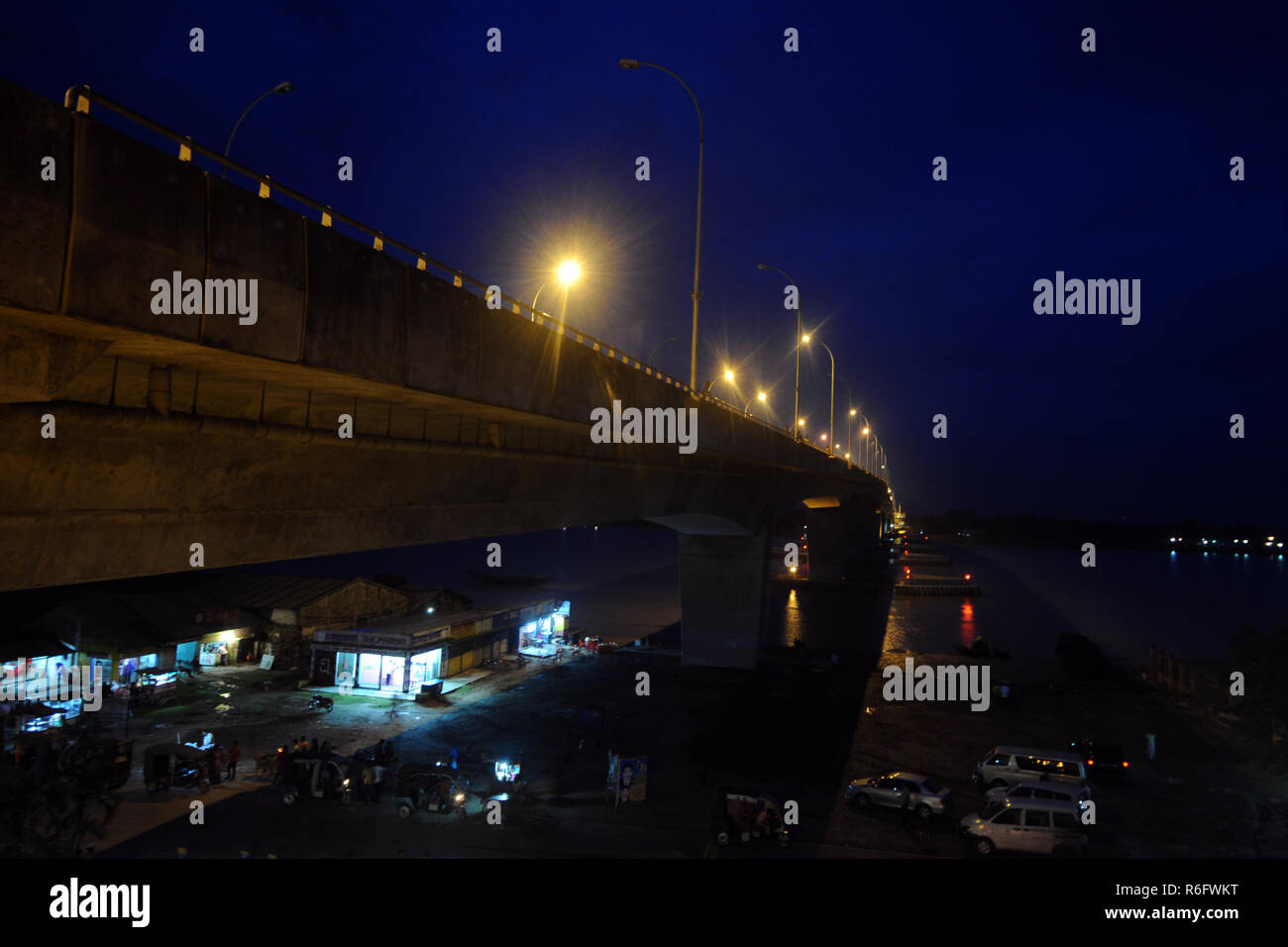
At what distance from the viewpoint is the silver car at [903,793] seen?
19438 mm

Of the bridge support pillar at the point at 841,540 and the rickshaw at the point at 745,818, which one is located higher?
the bridge support pillar at the point at 841,540

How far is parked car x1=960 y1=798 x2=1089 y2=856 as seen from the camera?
17.3 m

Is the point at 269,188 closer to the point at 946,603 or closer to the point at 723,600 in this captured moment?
the point at 723,600

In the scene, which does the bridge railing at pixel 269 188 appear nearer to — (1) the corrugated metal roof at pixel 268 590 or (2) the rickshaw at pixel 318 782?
(2) the rickshaw at pixel 318 782

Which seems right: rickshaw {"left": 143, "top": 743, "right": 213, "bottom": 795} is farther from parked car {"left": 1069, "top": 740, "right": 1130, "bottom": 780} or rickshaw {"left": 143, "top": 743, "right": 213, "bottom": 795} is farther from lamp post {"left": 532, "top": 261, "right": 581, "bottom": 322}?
parked car {"left": 1069, "top": 740, "right": 1130, "bottom": 780}

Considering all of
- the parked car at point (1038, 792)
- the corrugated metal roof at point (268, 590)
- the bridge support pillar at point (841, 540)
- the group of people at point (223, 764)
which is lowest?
the group of people at point (223, 764)

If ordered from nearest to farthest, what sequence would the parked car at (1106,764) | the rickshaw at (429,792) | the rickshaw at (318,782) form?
the rickshaw at (429,792)
the rickshaw at (318,782)
the parked car at (1106,764)

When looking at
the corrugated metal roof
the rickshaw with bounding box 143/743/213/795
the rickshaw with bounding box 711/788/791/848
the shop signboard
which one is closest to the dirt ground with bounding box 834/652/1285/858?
the rickshaw with bounding box 711/788/791/848

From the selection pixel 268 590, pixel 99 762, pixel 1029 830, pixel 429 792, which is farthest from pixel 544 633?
pixel 1029 830

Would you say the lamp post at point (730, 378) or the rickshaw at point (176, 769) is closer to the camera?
the rickshaw at point (176, 769)

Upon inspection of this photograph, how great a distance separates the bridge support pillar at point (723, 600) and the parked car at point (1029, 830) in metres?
22.5

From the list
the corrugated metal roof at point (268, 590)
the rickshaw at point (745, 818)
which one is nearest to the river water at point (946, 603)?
the corrugated metal roof at point (268, 590)

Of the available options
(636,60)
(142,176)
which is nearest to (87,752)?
(142,176)

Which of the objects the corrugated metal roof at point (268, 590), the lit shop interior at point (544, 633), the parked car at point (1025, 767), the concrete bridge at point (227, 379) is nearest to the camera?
the concrete bridge at point (227, 379)
